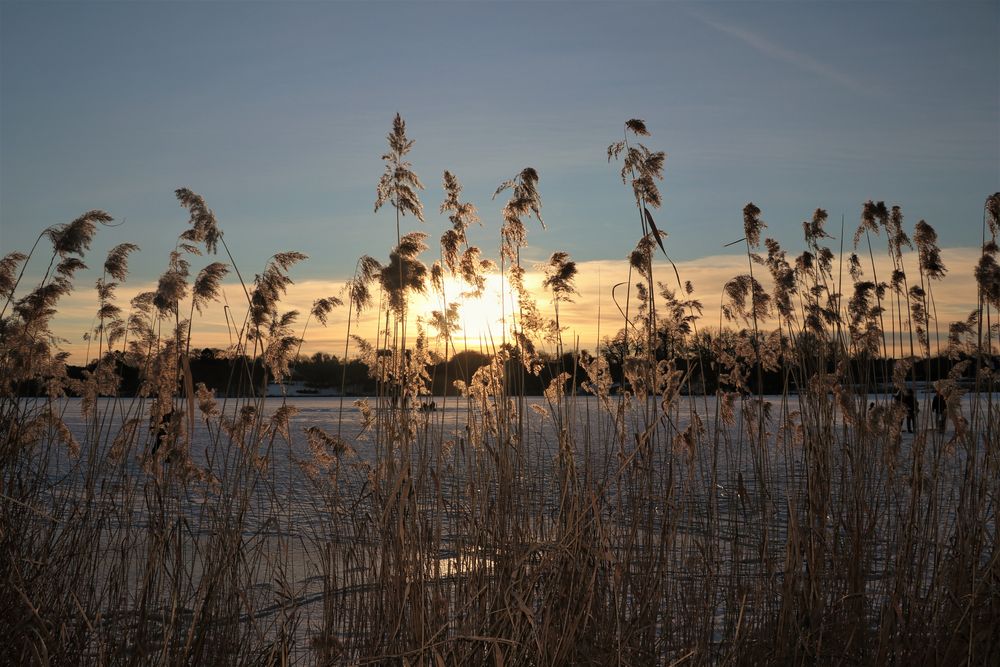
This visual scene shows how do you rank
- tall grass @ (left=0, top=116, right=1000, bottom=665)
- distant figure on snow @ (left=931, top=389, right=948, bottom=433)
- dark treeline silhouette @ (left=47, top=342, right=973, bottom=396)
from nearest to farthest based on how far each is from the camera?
tall grass @ (left=0, top=116, right=1000, bottom=665) → dark treeline silhouette @ (left=47, top=342, right=973, bottom=396) → distant figure on snow @ (left=931, top=389, right=948, bottom=433)

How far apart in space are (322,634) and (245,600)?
30 cm

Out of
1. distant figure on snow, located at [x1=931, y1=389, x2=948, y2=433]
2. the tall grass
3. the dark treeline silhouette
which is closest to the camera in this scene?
the tall grass

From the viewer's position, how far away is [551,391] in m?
3.88

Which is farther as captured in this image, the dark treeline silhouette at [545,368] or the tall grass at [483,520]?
the dark treeline silhouette at [545,368]

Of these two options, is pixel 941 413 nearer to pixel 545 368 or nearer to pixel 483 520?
pixel 545 368

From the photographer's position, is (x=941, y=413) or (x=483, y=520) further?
(x=941, y=413)

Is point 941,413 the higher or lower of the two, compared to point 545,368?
lower

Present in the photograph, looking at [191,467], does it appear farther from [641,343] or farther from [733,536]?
[733,536]

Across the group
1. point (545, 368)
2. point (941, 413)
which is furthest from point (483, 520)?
point (941, 413)

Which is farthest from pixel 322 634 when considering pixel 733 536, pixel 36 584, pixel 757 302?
pixel 757 302

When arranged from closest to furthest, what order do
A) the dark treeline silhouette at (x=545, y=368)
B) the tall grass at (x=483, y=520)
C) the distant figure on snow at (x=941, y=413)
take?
the tall grass at (x=483, y=520), the dark treeline silhouette at (x=545, y=368), the distant figure on snow at (x=941, y=413)

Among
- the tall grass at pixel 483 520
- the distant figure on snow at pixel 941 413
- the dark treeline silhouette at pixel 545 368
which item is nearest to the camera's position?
the tall grass at pixel 483 520

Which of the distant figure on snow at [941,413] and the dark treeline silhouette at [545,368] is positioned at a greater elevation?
the dark treeline silhouette at [545,368]

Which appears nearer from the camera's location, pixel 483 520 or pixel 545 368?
pixel 483 520
